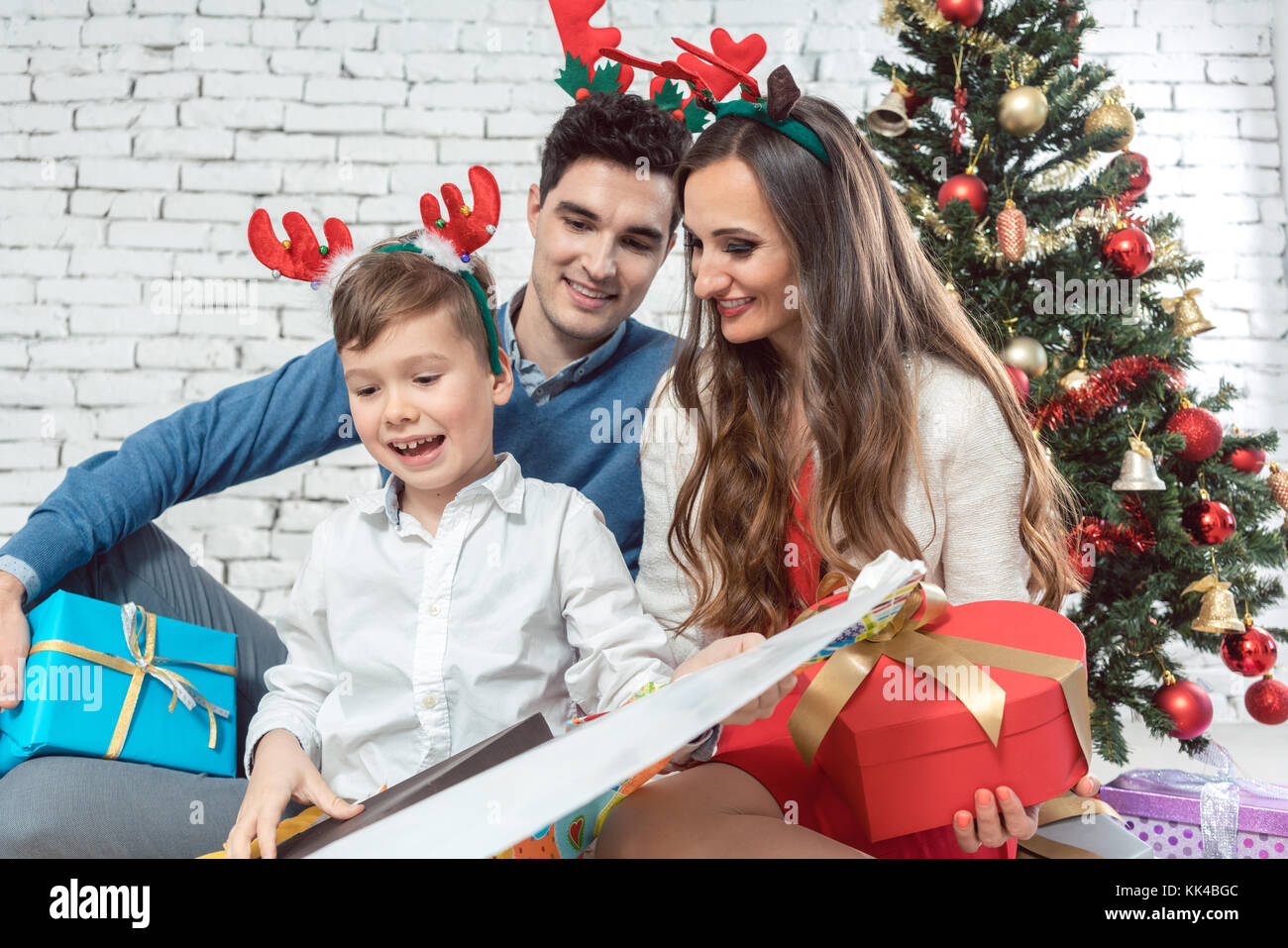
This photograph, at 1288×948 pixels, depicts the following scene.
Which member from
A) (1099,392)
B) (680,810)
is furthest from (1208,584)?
(680,810)

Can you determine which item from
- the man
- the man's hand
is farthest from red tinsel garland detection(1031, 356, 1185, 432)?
the man's hand

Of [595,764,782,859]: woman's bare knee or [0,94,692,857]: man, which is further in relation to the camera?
[0,94,692,857]: man

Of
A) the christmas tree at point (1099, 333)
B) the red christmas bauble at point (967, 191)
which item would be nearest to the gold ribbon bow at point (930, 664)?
the christmas tree at point (1099, 333)

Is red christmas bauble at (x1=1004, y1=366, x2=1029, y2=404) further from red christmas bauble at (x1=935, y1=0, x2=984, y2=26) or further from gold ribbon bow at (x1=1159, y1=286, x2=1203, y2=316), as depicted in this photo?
red christmas bauble at (x1=935, y1=0, x2=984, y2=26)

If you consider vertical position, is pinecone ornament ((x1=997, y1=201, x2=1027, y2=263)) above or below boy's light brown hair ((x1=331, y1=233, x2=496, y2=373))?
above

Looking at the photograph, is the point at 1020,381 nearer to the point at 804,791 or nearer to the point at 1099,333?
the point at 1099,333

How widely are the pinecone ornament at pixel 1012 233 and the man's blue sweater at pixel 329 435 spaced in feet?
2.65

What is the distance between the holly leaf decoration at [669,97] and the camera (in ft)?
5.83

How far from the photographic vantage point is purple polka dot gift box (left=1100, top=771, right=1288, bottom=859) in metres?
1.53

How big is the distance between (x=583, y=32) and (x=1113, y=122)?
3.87 ft

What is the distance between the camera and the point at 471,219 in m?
1.36

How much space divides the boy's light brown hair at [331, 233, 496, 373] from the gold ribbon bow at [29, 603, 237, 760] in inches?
19.1

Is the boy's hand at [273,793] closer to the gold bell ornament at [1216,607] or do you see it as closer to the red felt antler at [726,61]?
the red felt antler at [726,61]
